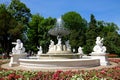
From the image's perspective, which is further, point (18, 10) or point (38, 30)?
point (38, 30)

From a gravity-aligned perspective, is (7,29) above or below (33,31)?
below

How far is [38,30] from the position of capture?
161 ft

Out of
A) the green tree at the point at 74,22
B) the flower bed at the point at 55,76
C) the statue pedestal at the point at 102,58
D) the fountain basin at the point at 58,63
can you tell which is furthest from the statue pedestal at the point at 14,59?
the green tree at the point at 74,22

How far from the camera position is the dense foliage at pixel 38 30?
123 ft

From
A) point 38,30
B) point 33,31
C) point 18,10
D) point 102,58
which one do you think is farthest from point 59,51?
point 33,31

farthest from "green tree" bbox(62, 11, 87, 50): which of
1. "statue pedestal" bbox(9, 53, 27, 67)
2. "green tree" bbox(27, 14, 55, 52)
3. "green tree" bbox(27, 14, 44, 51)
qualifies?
"statue pedestal" bbox(9, 53, 27, 67)

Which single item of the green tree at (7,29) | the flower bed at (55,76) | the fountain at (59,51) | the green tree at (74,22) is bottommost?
the flower bed at (55,76)

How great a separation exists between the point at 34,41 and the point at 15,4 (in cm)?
1075

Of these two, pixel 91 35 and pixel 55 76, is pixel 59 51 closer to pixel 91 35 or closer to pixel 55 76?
pixel 55 76

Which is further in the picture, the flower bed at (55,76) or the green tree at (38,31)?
the green tree at (38,31)

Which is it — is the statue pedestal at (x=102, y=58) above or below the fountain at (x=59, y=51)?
below

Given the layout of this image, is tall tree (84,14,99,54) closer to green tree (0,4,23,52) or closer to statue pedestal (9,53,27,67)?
green tree (0,4,23,52)

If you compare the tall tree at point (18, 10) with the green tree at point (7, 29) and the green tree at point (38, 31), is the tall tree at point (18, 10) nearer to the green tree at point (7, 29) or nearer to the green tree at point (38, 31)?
the green tree at point (38, 31)

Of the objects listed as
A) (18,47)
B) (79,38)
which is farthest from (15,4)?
(18,47)
